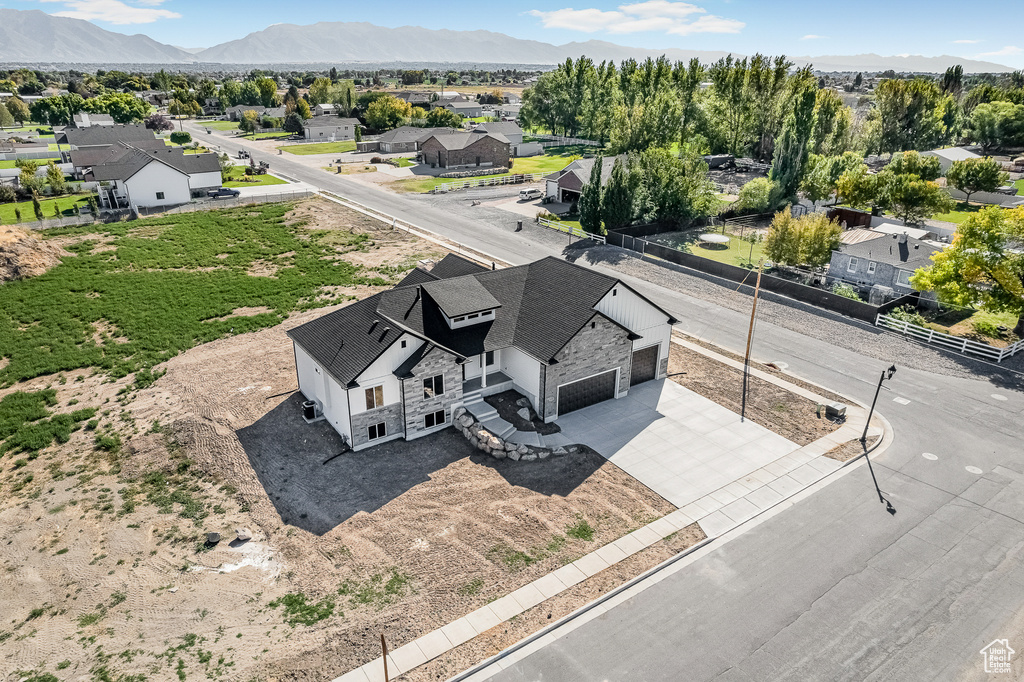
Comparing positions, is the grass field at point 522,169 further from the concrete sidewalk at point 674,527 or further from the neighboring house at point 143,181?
the concrete sidewalk at point 674,527

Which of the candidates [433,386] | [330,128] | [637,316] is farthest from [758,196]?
[330,128]

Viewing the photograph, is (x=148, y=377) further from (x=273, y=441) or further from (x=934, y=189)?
(x=934, y=189)

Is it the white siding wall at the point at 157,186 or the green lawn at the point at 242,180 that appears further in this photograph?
the green lawn at the point at 242,180

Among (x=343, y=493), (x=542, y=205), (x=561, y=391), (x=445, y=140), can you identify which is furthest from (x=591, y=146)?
(x=343, y=493)

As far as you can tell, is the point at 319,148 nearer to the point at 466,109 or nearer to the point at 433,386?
the point at 466,109

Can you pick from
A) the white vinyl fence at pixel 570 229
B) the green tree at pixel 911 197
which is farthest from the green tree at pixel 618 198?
the green tree at pixel 911 197

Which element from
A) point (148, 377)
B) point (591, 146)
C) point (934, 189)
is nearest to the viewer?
point (148, 377)
